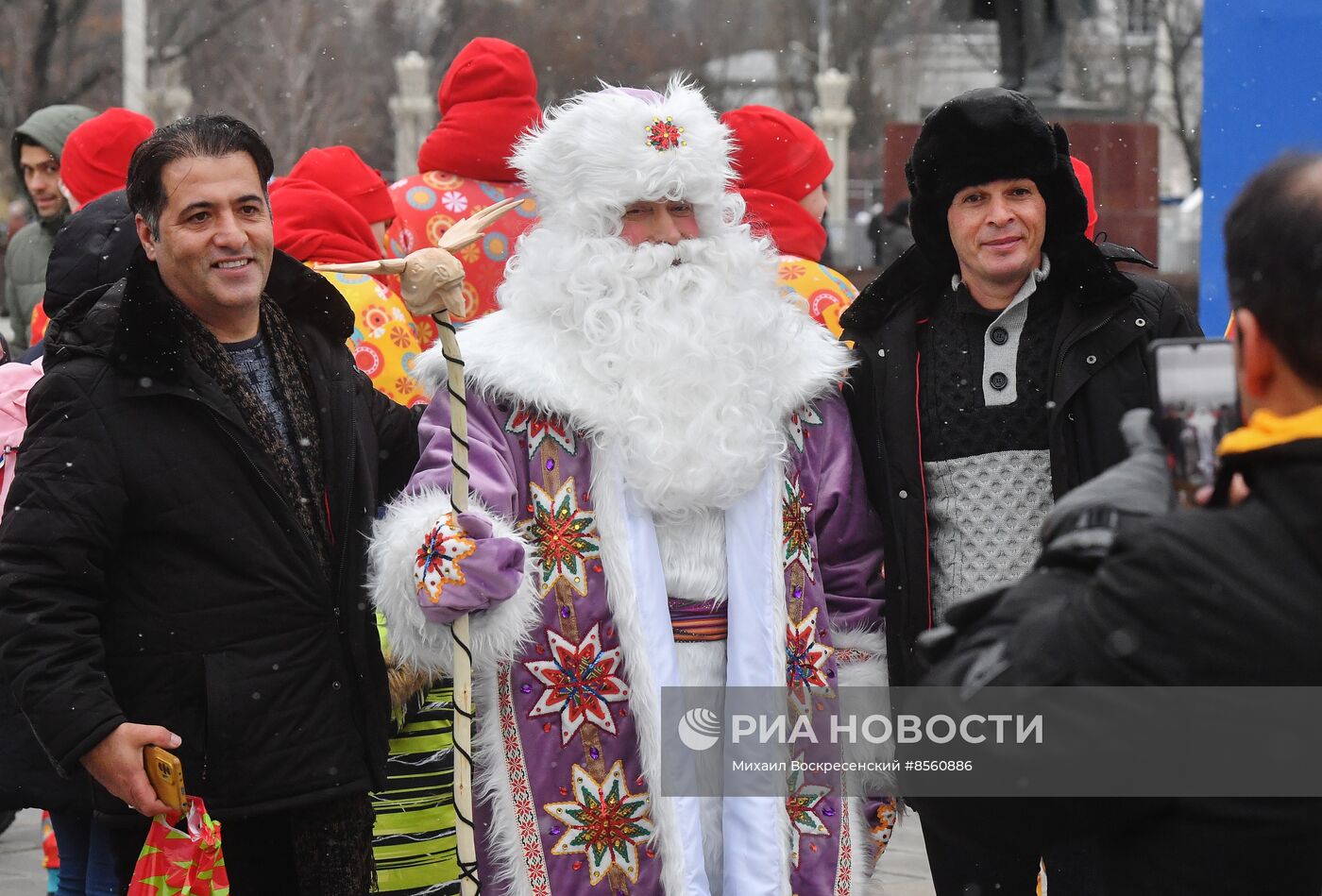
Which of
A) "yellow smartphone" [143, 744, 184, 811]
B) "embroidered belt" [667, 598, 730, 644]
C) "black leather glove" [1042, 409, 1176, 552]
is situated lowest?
"yellow smartphone" [143, 744, 184, 811]

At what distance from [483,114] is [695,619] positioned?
2.79 meters

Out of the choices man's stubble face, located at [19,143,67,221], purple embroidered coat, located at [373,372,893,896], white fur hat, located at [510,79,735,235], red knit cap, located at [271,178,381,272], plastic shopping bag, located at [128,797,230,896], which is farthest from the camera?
man's stubble face, located at [19,143,67,221]

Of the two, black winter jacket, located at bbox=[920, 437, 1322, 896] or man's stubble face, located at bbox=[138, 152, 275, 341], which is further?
man's stubble face, located at bbox=[138, 152, 275, 341]

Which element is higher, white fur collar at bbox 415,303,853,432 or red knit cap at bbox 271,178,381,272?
red knit cap at bbox 271,178,381,272

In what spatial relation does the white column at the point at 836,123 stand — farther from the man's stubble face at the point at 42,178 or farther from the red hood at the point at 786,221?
the red hood at the point at 786,221

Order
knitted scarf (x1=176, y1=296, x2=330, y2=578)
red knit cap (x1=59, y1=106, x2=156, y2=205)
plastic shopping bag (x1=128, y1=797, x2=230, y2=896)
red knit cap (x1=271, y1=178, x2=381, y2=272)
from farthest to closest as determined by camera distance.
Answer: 1. red knit cap (x1=59, y1=106, x2=156, y2=205)
2. red knit cap (x1=271, y1=178, x2=381, y2=272)
3. knitted scarf (x1=176, y1=296, x2=330, y2=578)
4. plastic shopping bag (x1=128, y1=797, x2=230, y2=896)

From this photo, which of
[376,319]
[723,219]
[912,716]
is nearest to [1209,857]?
[912,716]

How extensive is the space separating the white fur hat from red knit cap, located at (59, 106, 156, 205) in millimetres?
2907

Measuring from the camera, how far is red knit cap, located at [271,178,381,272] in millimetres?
5461

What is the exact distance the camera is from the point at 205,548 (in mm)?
3219

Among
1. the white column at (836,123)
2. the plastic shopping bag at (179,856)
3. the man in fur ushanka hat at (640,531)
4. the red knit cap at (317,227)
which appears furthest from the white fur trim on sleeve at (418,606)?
the white column at (836,123)

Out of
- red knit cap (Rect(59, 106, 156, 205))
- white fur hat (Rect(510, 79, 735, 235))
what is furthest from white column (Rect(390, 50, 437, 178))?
white fur hat (Rect(510, 79, 735, 235))

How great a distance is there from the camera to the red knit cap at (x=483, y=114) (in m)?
5.83

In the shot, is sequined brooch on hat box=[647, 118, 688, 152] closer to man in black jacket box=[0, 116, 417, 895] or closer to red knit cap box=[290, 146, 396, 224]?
man in black jacket box=[0, 116, 417, 895]
